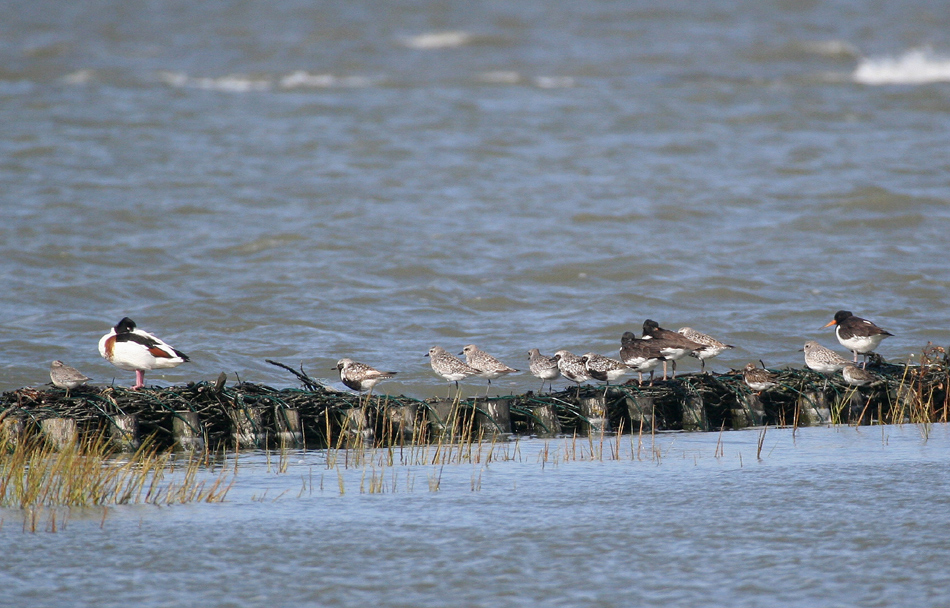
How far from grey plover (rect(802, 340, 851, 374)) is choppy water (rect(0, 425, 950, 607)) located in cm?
365

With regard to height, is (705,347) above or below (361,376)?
above

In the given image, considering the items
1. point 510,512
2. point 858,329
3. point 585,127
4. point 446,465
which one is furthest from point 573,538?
point 585,127

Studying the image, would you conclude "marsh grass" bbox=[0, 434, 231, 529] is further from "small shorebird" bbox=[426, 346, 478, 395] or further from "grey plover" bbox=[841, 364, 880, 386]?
"grey plover" bbox=[841, 364, 880, 386]

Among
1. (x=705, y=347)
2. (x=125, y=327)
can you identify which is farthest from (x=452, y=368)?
(x=125, y=327)

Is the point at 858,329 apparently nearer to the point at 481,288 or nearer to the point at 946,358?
the point at 946,358

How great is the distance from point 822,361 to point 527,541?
6.80m

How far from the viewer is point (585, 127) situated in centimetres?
3500

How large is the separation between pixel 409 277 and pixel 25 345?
7929 millimetres

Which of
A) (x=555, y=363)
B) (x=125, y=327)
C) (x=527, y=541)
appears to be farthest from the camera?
(x=125, y=327)

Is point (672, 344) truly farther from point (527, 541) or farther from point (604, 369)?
point (527, 541)

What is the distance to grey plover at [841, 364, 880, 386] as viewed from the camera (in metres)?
11.1

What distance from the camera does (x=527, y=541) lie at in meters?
6.17

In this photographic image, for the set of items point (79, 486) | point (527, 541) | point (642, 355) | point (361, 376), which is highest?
point (642, 355)

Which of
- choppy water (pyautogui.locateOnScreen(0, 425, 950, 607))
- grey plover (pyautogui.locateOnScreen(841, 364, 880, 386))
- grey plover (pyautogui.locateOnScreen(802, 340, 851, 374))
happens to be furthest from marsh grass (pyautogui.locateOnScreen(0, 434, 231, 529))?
grey plover (pyautogui.locateOnScreen(802, 340, 851, 374))
